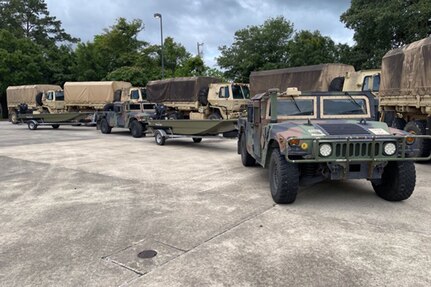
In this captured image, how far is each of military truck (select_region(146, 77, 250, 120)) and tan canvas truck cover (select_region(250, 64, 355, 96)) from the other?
6.45 ft

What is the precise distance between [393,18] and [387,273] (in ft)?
77.6

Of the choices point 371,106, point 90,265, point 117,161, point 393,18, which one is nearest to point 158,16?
point 393,18

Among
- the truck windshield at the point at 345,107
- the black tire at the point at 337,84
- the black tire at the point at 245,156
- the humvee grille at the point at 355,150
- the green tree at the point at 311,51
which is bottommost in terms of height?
the black tire at the point at 245,156

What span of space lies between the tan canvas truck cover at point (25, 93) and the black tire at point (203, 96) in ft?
50.9

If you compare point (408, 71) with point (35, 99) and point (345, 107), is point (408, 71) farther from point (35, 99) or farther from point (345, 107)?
point (35, 99)

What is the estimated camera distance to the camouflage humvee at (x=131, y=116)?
16.6 meters

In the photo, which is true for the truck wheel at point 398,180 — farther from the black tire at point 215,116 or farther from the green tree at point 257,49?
the green tree at point 257,49

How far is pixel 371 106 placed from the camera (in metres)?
6.50

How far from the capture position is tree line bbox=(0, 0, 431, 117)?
79.8 ft

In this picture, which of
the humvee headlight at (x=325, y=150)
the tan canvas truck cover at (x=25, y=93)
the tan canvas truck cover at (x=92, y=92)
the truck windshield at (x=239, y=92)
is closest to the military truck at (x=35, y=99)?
the tan canvas truck cover at (x=25, y=93)

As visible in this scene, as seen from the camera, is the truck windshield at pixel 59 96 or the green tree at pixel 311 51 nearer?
the truck windshield at pixel 59 96

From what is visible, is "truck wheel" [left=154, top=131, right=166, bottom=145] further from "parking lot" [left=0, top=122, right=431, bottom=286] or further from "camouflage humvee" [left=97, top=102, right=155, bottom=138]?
"parking lot" [left=0, top=122, right=431, bottom=286]

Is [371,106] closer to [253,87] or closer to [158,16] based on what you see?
[253,87]

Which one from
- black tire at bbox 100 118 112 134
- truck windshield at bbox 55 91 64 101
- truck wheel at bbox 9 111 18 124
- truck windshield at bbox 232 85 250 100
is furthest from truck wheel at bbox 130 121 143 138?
truck wheel at bbox 9 111 18 124
